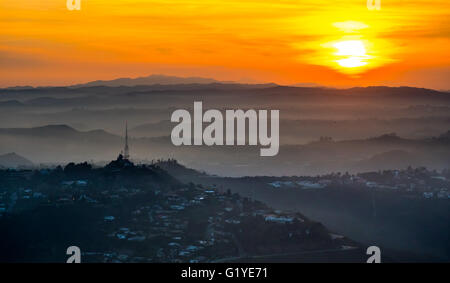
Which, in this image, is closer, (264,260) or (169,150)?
(264,260)

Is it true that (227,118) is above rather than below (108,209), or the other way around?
above

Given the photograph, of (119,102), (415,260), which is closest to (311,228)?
(415,260)

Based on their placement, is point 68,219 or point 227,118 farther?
point 227,118

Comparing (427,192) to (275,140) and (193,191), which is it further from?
(275,140)

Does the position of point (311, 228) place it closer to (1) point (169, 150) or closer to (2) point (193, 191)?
(2) point (193, 191)

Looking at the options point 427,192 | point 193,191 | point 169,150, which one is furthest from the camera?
point 169,150

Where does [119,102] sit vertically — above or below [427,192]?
above
